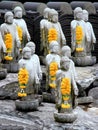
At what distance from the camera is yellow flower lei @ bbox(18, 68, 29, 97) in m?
8.75

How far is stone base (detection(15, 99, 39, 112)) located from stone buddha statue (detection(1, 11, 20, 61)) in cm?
161

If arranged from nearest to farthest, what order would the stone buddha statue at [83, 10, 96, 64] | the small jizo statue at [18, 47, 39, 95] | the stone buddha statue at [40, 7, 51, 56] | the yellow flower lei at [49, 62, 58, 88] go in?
the small jizo statue at [18, 47, 39, 95] < the yellow flower lei at [49, 62, 58, 88] < the stone buddha statue at [40, 7, 51, 56] < the stone buddha statue at [83, 10, 96, 64]

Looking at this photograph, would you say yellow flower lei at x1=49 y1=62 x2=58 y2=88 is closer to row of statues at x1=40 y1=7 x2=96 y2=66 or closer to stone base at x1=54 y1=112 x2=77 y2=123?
stone base at x1=54 y1=112 x2=77 y2=123

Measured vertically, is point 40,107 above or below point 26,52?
below

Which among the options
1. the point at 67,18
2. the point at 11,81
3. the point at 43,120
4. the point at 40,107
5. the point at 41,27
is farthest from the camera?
the point at 67,18

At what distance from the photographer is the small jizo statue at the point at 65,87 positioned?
27.9 feet

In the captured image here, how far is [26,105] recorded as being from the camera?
8820mm

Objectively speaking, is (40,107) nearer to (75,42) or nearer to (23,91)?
(23,91)

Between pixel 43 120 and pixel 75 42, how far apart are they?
111 inches

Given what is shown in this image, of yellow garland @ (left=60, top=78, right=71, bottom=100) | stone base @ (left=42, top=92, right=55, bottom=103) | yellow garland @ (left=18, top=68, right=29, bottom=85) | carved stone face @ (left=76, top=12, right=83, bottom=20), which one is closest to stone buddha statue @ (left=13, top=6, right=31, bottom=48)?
carved stone face @ (left=76, top=12, right=83, bottom=20)

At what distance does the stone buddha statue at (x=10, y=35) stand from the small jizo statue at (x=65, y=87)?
1.84 meters

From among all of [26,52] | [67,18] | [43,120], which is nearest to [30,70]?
[26,52]

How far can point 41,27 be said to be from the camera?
10.7m

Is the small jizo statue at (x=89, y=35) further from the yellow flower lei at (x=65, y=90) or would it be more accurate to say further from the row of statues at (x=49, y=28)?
the yellow flower lei at (x=65, y=90)
